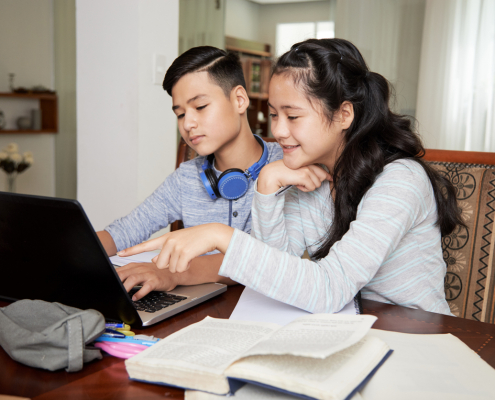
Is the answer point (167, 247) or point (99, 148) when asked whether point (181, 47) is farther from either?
point (167, 247)

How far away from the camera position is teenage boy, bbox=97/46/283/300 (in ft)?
3.84

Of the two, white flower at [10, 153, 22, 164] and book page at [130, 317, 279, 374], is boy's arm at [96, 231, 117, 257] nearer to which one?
book page at [130, 317, 279, 374]

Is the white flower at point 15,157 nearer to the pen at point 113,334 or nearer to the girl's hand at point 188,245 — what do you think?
the girl's hand at point 188,245

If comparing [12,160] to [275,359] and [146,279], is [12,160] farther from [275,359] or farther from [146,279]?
[275,359]

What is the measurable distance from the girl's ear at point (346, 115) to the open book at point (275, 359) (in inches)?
19.1

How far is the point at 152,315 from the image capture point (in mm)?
669

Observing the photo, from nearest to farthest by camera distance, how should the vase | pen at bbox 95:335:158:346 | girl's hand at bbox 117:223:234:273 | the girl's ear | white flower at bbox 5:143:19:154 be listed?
1. pen at bbox 95:335:158:346
2. girl's hand at bbox 117:223:234:273
3. the girl's ear
4. white flower at bbox 5:143:19:154
5. the vase

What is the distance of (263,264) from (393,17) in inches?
104

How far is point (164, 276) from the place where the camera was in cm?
82

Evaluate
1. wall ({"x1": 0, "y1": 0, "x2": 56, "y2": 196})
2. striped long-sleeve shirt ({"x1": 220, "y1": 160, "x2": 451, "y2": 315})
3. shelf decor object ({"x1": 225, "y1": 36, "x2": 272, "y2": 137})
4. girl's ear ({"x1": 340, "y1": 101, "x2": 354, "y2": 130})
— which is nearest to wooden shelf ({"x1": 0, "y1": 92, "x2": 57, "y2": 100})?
wall ({"x1": 0, "y1": 0, "x2": 56, "y2": 196})

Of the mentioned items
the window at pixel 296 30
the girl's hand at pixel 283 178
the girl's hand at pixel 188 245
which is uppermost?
the window at pixel 296 30

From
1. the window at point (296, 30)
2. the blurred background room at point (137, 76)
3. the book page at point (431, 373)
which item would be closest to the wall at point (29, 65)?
the blurred background room at point (137, 76)

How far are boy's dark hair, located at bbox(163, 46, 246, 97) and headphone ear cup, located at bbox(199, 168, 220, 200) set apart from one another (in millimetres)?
220

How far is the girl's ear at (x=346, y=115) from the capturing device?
93 centimetres
